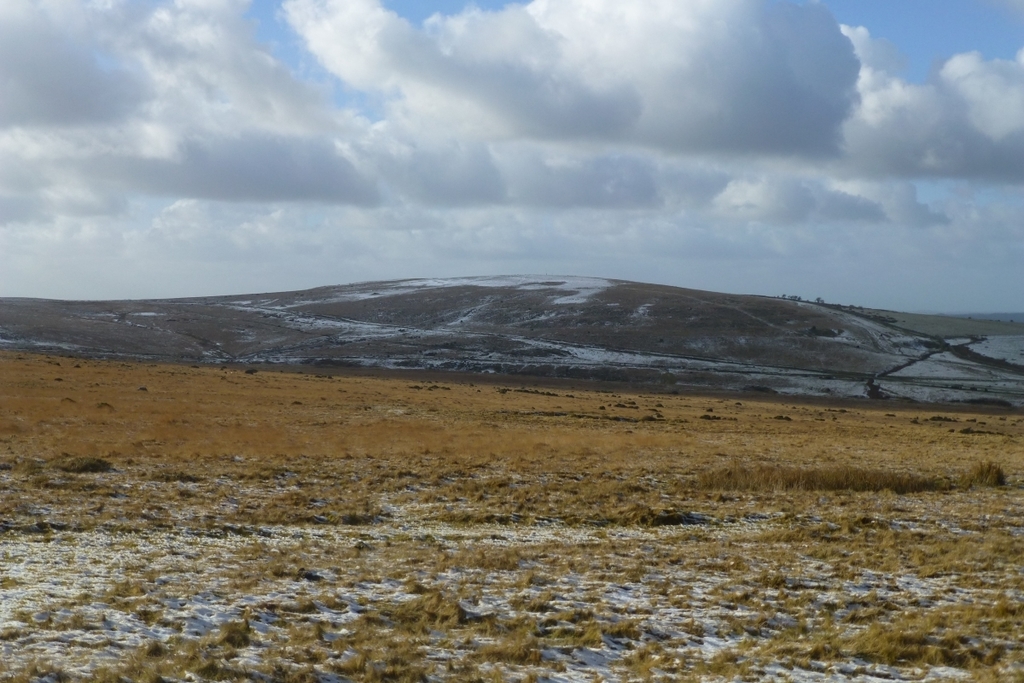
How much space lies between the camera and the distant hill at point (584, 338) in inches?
4141

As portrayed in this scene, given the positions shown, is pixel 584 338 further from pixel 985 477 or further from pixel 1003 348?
pixel 985 477

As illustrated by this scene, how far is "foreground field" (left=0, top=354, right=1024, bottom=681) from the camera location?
33.0ft

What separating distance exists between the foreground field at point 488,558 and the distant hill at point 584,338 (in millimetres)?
71231

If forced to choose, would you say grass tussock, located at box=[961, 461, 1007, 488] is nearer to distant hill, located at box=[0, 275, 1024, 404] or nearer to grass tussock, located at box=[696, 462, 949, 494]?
grass tussock, located at box=[696, 462, 949, 494]

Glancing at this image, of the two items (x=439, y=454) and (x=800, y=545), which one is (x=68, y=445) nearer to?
(x=439, y=454)

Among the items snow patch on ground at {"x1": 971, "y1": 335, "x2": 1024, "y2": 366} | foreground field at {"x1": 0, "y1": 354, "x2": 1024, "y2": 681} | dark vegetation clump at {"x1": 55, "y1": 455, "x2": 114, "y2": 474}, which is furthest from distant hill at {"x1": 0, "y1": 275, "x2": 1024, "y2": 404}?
dark vegetation clump at {"x1": 55, "y1": 455, "x2": 114, "y2": 474}

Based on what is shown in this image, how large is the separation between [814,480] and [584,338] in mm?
105471

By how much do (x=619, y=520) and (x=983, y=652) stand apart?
9.79 metres

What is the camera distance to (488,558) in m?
15.1

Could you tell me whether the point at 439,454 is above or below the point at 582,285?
below

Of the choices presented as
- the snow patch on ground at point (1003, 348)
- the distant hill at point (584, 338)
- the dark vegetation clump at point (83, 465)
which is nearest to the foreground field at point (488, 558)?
the dark vegetation clump at point (83, 465)

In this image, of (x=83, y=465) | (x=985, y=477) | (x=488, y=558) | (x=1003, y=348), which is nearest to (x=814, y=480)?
(x=985, y=477)

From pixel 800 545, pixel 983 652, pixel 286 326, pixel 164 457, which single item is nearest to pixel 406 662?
pixel 983 652

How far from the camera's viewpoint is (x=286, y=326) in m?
140
